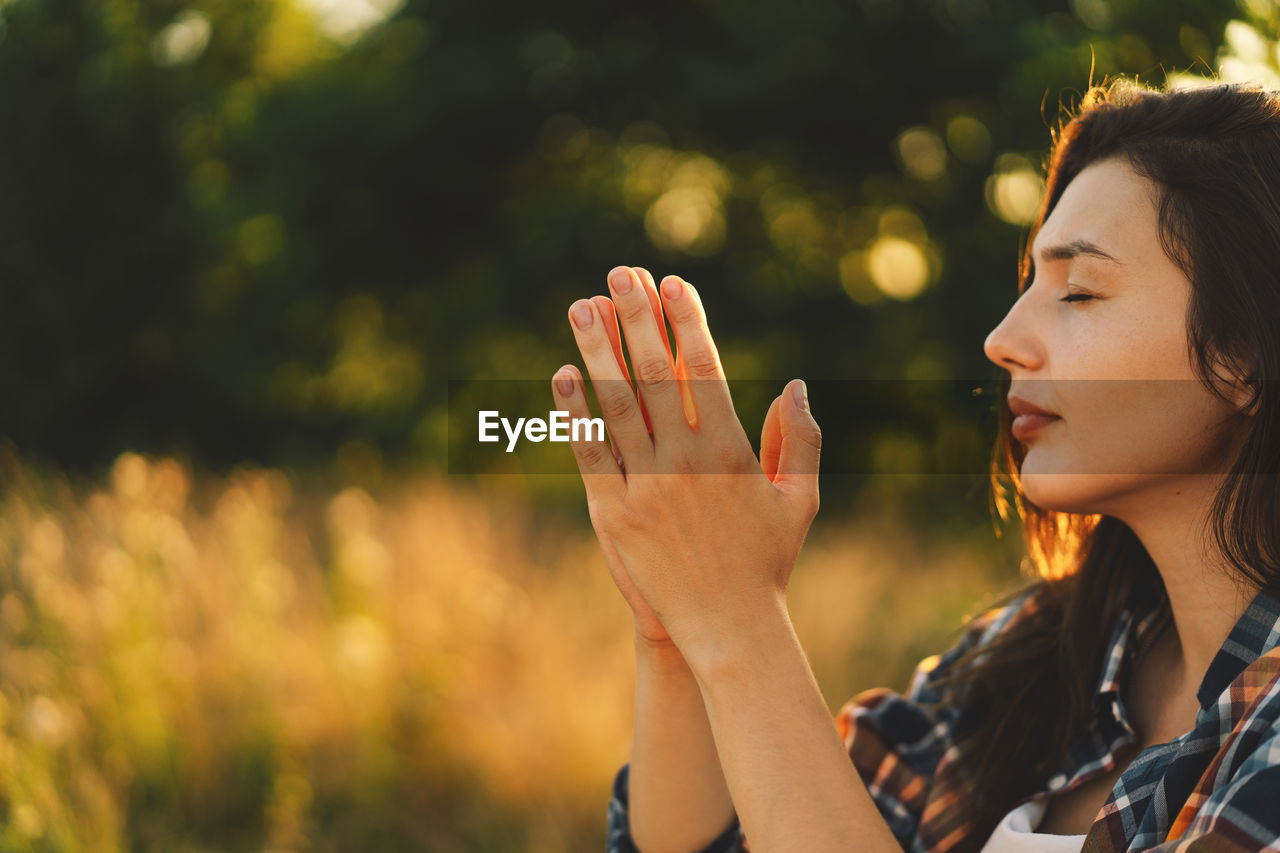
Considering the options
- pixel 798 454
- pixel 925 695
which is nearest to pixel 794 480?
pixel 798 454

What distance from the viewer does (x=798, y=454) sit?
1.26 metres

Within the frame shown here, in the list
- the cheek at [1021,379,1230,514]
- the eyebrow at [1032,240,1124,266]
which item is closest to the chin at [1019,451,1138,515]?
the cheek at [1021,379,1230,514]

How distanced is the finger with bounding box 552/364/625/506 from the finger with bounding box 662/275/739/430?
0.14 m

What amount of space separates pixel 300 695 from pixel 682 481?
2769 mm

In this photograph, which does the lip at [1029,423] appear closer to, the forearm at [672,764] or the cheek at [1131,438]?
the cheek at [1131,438]

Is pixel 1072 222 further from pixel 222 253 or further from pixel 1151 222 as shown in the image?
pixel 222 253

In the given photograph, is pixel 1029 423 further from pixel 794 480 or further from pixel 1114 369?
pixel 794 480

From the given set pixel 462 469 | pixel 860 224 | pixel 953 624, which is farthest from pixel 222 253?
pixel 953 624

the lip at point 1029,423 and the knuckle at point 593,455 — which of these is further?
the lip at point 1029,423

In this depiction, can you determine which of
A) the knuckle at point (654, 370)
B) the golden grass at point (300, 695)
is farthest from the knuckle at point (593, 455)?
the golden grass at point (300, 695)

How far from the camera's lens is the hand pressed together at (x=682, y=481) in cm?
118

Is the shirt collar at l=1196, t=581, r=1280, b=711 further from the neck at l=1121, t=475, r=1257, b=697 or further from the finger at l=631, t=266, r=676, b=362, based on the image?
the finger at l=631, t=266, r=676, b=362

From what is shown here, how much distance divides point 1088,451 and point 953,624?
378cm

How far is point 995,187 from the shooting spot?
6.62m
